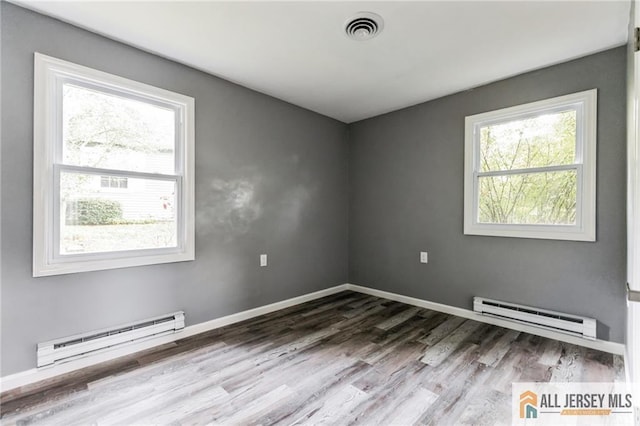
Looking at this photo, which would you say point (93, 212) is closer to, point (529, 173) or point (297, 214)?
point (297, 214)

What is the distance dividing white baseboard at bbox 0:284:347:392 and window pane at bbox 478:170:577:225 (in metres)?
2.38

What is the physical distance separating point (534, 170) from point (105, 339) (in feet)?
12.4

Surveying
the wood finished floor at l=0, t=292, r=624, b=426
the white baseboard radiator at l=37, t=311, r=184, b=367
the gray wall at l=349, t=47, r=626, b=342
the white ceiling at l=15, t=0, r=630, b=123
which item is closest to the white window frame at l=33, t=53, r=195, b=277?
the white ceiling at l=15, t=0, r=630, b=123

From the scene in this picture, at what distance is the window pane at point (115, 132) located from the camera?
2.08m

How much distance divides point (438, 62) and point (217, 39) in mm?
1813

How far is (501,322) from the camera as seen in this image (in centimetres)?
281

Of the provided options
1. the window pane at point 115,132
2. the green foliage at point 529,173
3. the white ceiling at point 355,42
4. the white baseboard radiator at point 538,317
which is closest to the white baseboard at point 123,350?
the window pane at point 115,132

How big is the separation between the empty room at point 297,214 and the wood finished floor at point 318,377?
0.02 meters

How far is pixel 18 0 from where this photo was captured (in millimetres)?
1800

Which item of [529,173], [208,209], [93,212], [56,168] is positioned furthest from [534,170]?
[56,168]

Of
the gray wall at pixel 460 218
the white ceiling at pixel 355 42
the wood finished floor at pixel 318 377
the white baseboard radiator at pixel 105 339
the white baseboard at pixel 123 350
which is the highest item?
the white ceiling at pixel 355 42

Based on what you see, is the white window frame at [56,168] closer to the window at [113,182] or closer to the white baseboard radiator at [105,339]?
the window at [113,182]

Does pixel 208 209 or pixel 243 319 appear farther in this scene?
pixel 243 319

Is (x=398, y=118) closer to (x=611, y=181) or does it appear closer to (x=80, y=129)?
(x=611, y=181)
